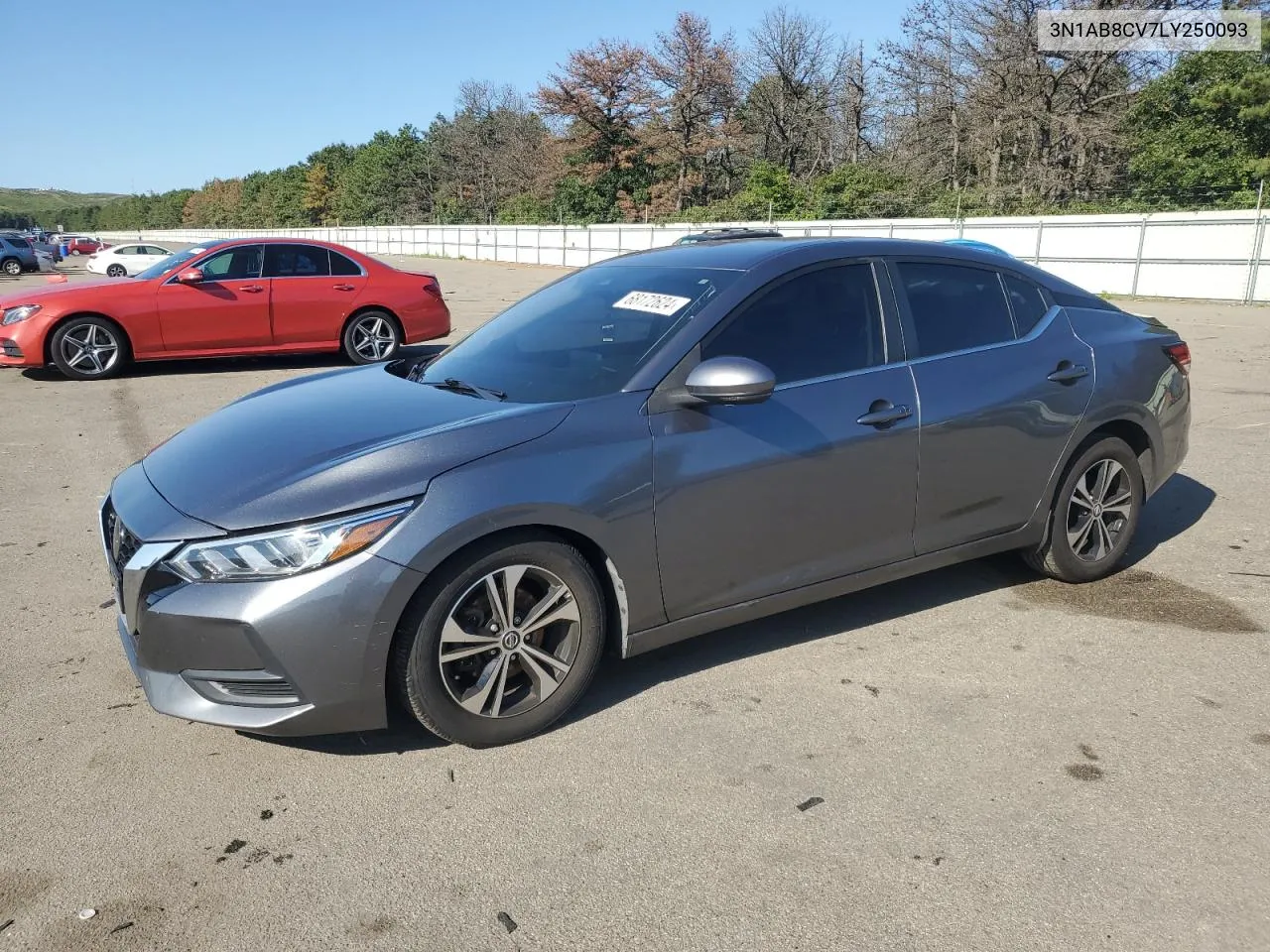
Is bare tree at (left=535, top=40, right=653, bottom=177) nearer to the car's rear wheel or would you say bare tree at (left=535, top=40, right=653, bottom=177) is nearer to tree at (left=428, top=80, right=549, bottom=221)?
tree at (left=428, top=80, right=549, bottom=221)

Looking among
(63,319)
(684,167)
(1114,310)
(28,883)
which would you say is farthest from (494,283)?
(28,883)

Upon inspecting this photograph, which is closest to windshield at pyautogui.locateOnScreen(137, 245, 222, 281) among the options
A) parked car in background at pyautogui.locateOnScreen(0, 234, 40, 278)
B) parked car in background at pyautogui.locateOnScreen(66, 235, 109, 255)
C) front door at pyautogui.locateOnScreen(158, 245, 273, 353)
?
front door at pyautogui.locateOnScreen(158, 245, 273, 353)

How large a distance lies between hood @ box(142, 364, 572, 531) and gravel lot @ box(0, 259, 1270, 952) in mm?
845

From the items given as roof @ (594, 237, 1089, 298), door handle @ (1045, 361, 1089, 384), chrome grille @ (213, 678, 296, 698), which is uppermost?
roof @ (594, 237, 1089, 298)

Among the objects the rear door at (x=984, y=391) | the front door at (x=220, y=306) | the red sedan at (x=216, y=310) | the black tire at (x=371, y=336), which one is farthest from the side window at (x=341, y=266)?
the rear door at (x=984, y=391)

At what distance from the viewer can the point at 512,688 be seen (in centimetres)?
321

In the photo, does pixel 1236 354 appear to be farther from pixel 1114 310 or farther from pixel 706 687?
pixel 706 687

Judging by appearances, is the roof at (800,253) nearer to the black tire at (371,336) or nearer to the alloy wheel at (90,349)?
the black tire at (371,336)

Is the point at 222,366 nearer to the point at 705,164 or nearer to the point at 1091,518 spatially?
the point at 1091,518

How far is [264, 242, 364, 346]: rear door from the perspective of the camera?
1112cm

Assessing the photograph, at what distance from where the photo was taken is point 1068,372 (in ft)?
14.3

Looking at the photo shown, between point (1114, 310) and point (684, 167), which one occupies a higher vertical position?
point (684, 167)

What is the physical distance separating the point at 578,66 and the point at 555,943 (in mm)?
51387

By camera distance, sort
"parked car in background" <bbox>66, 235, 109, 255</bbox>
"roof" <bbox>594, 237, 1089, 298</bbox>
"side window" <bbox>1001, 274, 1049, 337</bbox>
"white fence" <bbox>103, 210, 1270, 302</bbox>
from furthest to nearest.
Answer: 1. "parked car in background" <bbox>66, 235, 109, 255</bbox>
2. "white fence" <bbox>103, 210, 1270, 302</bbox>
3. "side window" <bbox>1001, 274, 1049, 337</bbox>
4. "roof" <bbox>594, 237, 1089, 298</bbox>
